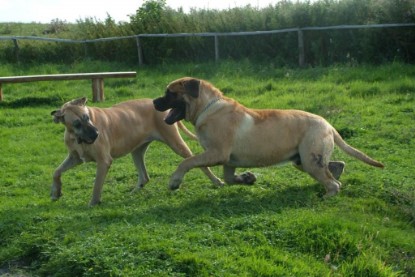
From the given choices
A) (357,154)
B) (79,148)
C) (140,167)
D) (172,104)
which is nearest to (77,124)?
(79,148)

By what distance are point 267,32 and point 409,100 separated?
731 cm

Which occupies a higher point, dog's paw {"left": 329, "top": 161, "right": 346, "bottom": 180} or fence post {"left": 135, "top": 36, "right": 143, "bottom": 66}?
fence post {"left": 135, "top": 36, "right": 143, "bottom": 66}

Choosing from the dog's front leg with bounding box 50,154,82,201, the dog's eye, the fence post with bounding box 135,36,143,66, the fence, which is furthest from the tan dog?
the fence post with bounding box 135,36,143,66

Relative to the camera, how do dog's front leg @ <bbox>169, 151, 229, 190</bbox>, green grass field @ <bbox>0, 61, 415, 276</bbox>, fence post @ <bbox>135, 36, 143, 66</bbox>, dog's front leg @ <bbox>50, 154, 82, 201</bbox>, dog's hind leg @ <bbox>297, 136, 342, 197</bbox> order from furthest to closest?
fence post @ <bbox>135, 36, 143, 66</bbox>, dog's front leg @ <bbox>50, 154, 82, 201</bbox>, dog's hind leg @ <bbox>297, 136, 342, 197</bbox>, dog's front leg @ <bbox>169, 151, 229, 190</bbox>, green grass field @ <bbox>0, 61, 415, 276</bbox>

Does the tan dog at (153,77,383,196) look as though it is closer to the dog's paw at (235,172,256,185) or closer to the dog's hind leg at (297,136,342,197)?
the dog's hind leg at (297,136,342,197)

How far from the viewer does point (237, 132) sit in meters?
8.58

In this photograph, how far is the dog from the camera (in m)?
8.61

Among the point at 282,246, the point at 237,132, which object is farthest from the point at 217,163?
the point at 282,246

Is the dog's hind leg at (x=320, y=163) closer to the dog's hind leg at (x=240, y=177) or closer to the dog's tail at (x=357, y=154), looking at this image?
the dog's tail at (x=357, y=154)

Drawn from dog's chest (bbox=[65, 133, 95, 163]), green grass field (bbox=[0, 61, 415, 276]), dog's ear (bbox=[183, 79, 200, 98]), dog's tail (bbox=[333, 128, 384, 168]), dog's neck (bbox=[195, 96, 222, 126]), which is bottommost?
green grass field (bbox=[0, 61, 415, 276])

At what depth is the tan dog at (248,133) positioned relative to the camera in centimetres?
852

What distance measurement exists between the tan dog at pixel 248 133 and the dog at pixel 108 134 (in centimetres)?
71

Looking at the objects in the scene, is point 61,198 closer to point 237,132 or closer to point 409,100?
point 237,132

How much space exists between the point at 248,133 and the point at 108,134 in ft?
6.02
